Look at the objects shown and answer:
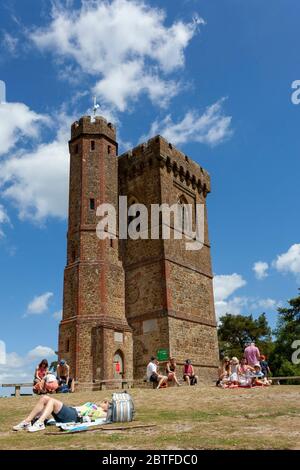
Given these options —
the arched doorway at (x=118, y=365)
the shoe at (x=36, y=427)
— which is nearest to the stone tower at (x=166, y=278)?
the arched doorway at (x=118, y=365)

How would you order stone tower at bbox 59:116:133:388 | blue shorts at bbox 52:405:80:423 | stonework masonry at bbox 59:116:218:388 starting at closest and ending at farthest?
blue shorts at bbox 52:405:80:423, stone tower at bbox 59:116:133:388, stonework masonry at bbox 59:116:218:388

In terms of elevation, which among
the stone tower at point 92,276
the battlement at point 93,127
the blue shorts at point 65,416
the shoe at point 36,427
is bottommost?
the shoe at point 36,427

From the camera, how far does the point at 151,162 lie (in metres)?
28.9

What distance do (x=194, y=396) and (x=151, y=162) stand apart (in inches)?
701

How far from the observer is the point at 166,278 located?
25609 millimetres

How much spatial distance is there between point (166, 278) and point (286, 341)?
786 inches

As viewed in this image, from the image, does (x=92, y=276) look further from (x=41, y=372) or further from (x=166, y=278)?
(x=41, y=372)

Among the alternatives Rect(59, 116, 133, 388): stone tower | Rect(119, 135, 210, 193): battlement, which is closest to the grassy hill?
Rect(59, 116, 133, 388): stone tower

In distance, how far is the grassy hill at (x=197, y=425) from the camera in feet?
21.8

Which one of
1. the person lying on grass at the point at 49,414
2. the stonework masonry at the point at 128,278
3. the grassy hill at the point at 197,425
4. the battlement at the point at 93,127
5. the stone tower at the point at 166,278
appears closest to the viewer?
the grassy hill at the point at 197,425

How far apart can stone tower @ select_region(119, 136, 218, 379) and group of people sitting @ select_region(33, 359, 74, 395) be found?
286 inches

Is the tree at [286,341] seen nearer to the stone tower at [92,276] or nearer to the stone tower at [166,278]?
the stone tower at [166,278]

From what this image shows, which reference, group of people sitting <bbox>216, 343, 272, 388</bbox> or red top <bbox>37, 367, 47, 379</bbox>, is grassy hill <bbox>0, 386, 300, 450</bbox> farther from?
group of people sitting <bbox>216, 343, 272, 388</bbox>

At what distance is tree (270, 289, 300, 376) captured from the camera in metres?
37.5
